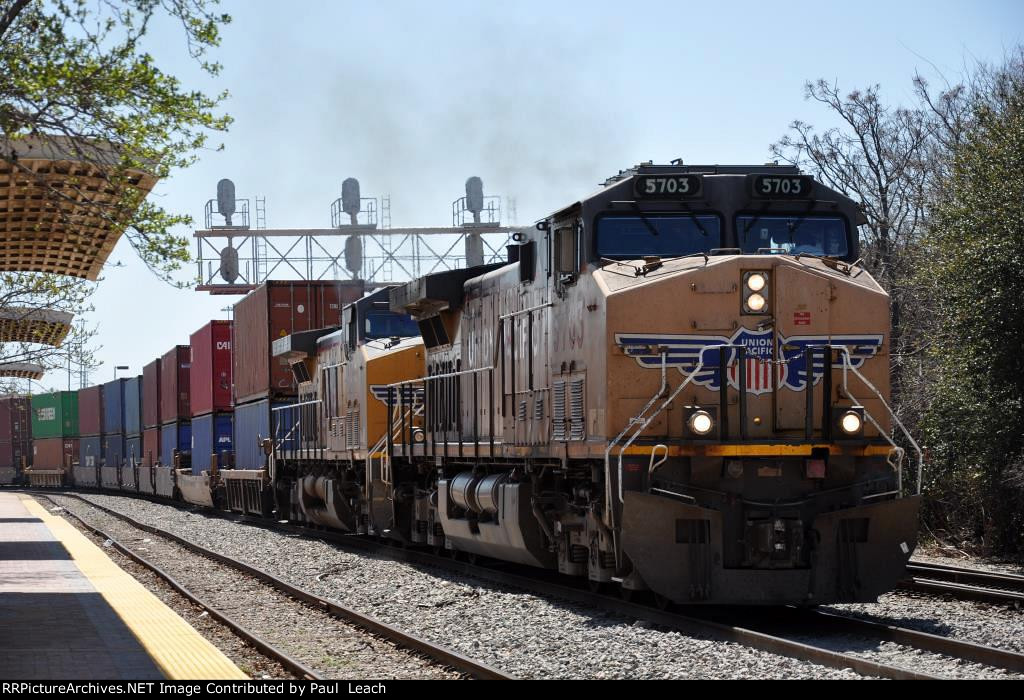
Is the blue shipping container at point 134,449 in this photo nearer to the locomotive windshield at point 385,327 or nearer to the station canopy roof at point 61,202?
the station canopy roof at point 61,202

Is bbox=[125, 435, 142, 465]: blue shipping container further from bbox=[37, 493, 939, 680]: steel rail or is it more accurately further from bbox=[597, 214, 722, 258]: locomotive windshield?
bbox=[597, 214, 722, 258]: locomotive windshield

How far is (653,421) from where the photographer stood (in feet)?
36.5

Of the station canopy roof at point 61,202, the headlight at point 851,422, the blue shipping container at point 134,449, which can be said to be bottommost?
the blue shipping container at point 134,449

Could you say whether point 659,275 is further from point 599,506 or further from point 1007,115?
point 1007,115

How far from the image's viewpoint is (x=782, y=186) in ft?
39.0

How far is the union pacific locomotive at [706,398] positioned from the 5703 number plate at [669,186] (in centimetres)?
2

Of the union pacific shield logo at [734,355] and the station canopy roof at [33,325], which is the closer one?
the union pacific shield logo at [734,355]

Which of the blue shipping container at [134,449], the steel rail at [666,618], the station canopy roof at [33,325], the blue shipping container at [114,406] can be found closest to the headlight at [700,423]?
the steel rail at [666,618]

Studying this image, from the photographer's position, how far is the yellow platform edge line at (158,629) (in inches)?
348

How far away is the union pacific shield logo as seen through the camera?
11.1m

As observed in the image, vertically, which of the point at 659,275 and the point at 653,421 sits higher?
the point at 659,275

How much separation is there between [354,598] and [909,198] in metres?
18.0

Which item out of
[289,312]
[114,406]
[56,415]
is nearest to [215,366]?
[289,312]

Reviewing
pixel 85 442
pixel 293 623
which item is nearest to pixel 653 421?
pixel 293 623
